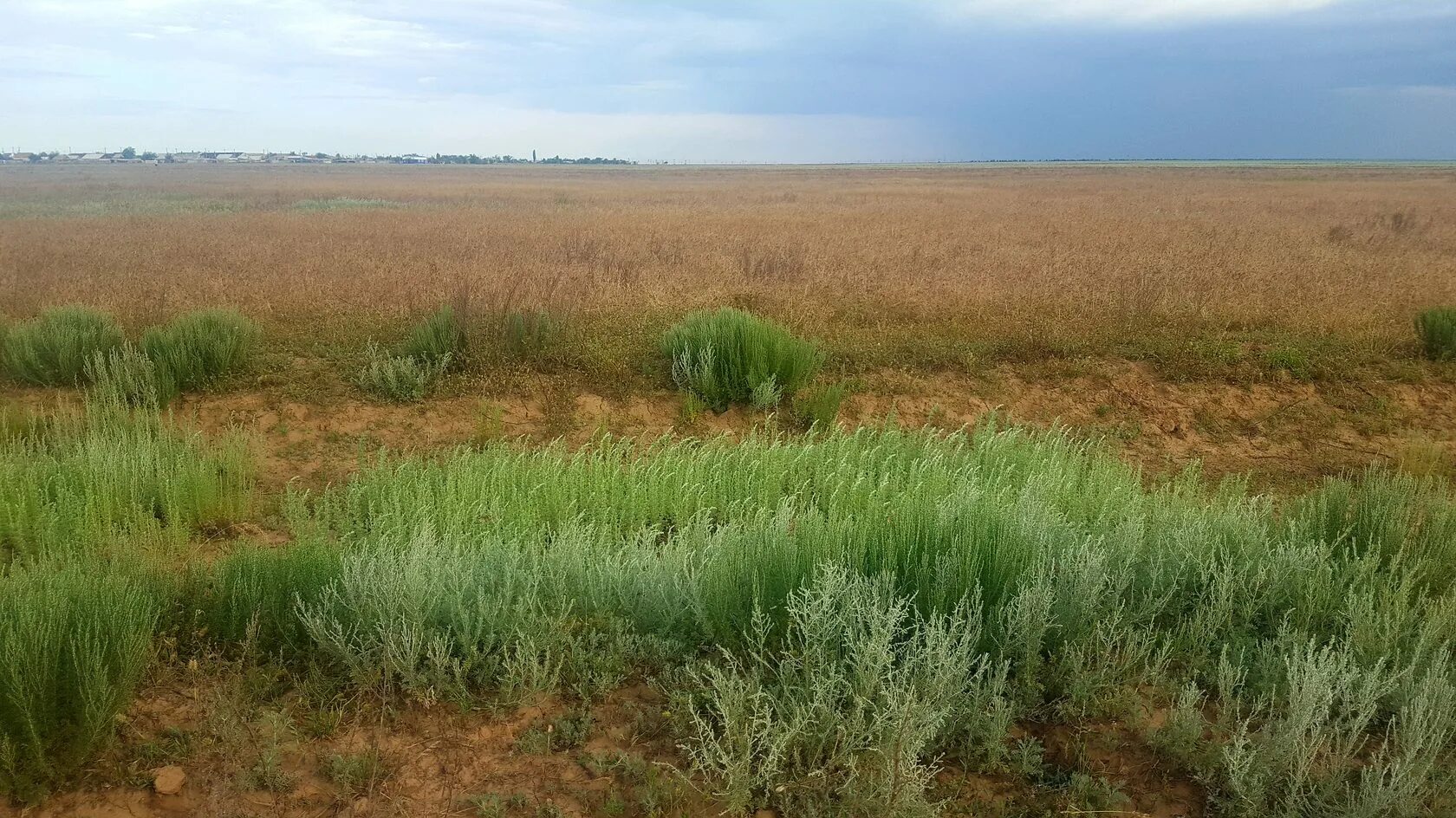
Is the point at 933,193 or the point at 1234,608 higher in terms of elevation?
the point at 933,193

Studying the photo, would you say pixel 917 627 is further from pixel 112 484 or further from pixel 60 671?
pixel 112 484

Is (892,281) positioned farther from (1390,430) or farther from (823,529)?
(823,529)

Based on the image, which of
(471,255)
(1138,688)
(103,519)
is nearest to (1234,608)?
(1138,688)

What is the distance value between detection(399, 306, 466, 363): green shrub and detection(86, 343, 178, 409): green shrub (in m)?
2.18

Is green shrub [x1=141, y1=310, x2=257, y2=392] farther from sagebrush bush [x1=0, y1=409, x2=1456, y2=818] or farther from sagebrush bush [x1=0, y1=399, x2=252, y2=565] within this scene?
sagebrush bush [x1=0, y1=409, x2=1456, y2=818]

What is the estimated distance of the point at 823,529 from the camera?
169 inches

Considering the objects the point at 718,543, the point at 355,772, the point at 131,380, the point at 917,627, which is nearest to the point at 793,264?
the point at 131,380

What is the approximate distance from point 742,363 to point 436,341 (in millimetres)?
3262

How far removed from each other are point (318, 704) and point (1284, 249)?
20.0 meters

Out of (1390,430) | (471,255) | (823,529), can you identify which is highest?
(471,255)

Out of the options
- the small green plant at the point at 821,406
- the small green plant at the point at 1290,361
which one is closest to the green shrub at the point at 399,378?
the small green plant at the point at 821,406

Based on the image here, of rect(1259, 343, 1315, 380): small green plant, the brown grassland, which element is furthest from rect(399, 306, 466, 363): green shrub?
rect(1259, 343, 1315, 380): small green plant

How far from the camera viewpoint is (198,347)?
8.64 metres

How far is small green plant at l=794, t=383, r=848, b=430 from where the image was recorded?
8680 mm
